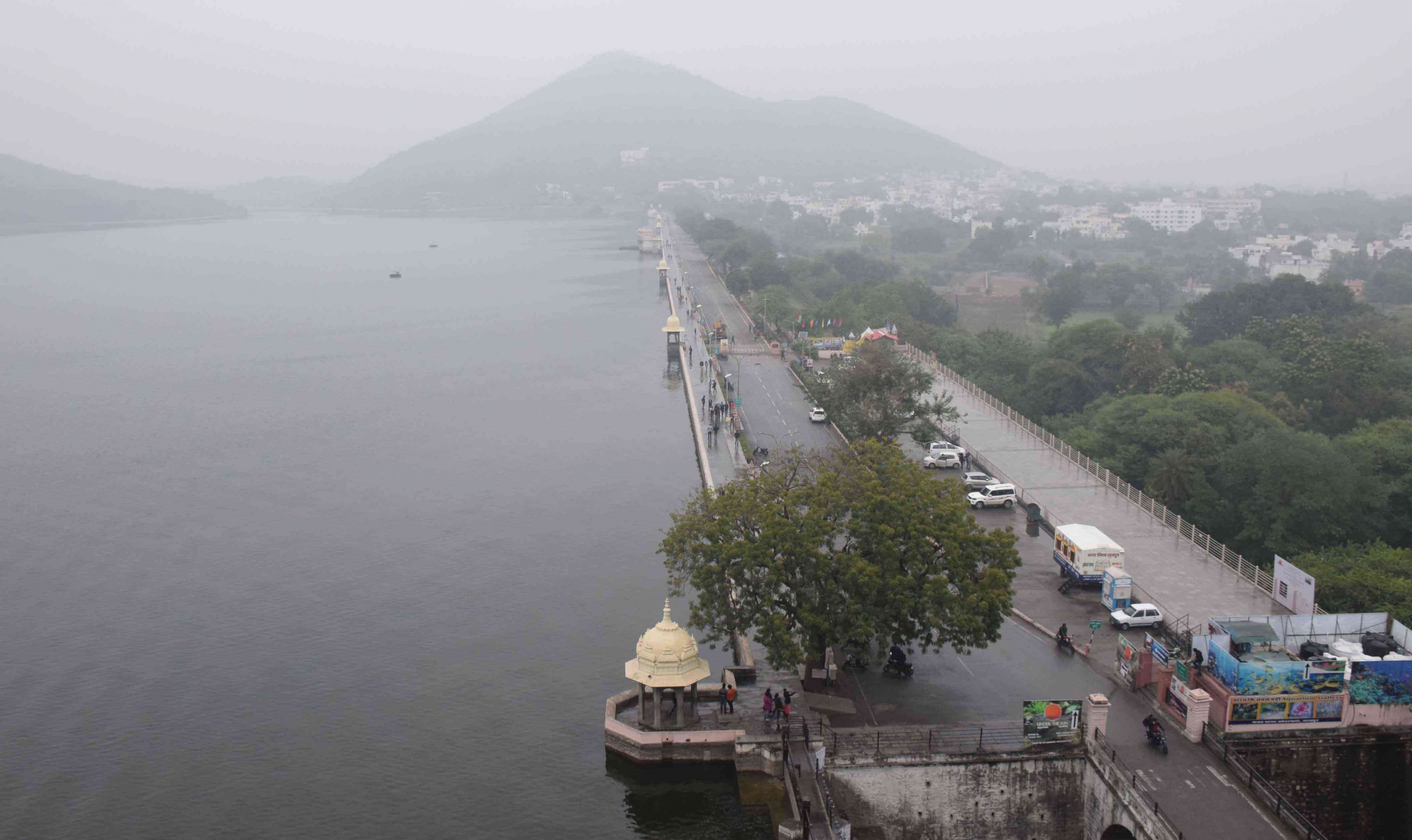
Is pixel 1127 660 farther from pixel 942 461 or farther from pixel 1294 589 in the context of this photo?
pixel 942 461

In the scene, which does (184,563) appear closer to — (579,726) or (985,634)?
(579,726)

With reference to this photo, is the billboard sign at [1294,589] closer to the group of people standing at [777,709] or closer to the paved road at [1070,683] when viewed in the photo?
the paved road at [1070,683]

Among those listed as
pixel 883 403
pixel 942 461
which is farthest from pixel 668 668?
pixel 942 461

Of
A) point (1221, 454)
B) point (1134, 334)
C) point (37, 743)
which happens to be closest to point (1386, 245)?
point (1134, 334)

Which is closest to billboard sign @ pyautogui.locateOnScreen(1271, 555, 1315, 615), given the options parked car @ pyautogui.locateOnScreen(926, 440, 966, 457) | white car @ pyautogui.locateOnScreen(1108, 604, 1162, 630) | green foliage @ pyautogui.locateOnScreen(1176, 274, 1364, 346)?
white car @ pyautogui.locateOnScreen(1108, 604, 1162, 630)

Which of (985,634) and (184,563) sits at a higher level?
(985,634)

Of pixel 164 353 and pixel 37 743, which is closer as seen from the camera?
pixel 37 743

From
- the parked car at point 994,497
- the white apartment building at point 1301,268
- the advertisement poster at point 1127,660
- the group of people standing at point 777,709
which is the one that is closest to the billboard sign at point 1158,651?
the advertisement poster at point 1127,660

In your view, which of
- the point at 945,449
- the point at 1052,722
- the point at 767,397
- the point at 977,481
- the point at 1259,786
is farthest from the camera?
the point at 767,397

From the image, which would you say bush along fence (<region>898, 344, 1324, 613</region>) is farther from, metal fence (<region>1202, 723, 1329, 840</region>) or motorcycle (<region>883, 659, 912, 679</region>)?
motorcycle (<region>883, 659, 912, 679</region>)
